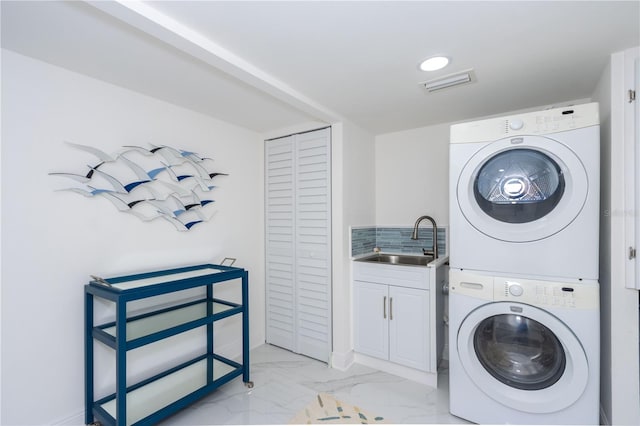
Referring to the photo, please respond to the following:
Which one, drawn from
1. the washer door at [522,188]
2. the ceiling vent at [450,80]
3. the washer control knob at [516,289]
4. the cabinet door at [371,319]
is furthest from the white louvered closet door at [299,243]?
the washer control knob at [516,289]

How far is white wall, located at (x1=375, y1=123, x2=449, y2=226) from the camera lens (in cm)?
282

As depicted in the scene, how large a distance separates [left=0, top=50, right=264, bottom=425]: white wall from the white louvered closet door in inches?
39.7

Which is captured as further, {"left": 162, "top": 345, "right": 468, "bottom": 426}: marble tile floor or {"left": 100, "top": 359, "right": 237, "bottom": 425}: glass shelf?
{"left": 162, "top": 345, "right": 468, "bottom": 426}: marble tile floor

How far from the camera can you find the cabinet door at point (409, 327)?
2.32 metres

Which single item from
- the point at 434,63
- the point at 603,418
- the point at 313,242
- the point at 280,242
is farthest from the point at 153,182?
the point at 603,418

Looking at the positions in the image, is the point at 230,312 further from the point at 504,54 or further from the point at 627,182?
the point at 627,182

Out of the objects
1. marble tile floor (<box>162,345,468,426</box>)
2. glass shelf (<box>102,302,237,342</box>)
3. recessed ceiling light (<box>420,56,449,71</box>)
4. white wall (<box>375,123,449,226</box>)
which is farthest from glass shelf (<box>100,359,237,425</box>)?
recessed ceiling light (<box>420,56,449,71</box>)

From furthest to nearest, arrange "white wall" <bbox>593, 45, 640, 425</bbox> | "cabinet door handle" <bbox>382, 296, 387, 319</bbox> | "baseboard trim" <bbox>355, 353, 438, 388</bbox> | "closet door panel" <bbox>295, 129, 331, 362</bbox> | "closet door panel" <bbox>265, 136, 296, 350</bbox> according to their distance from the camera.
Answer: "closet door panel" <bbox>265, 136, 296, 350</bbox> → "closet door panel" <bbox>295, 129, 331, 362</bbox> → "cabinet door handle" <bbox>382, 296, 387, 319</bbox> → "baseboard trim" <bbox>355, 353, 438, 388</bbox> → "white wall" <bbox>593, 45, 640, 425</bbox>

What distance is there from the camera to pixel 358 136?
9.38 ft

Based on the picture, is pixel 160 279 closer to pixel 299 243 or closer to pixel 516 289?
pixel 299 243

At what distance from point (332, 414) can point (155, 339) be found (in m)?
1.20

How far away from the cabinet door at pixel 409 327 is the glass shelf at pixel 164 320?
1.28 meters

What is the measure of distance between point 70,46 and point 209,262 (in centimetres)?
167

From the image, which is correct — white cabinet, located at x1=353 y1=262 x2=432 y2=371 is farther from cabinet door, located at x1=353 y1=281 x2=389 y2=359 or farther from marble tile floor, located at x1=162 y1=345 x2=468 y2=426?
marble tile floor, located at x1=162 y1=345 x2=468 y2=426
